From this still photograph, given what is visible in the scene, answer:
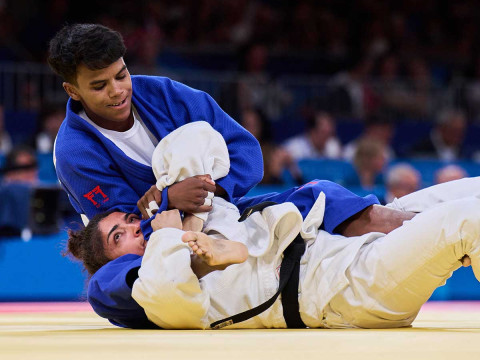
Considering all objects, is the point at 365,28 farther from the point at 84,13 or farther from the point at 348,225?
the point at 348,225

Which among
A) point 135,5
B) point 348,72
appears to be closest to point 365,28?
point 348,72

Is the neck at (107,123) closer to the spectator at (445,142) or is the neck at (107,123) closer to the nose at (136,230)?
the nose at (136,230)

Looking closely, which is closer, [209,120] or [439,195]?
[439,195]

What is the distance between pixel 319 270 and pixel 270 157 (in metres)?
3.64

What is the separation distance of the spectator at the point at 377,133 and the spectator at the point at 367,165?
26.5 inches

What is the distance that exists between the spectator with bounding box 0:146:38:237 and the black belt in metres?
3.05

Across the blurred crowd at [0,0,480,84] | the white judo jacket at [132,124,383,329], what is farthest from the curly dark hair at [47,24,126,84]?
the blurred crowd at [0,0,480,84]

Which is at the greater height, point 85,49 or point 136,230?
point 85,49

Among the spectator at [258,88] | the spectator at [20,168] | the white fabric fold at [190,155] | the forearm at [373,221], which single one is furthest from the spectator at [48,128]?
the forearm at [373,221]

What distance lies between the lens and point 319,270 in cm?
264

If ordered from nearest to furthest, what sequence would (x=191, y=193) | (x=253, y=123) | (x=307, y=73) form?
(x=191, y=193), (x=253, y=123), (x=307, y=73)

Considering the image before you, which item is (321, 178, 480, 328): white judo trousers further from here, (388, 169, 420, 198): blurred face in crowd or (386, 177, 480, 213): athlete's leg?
(388, 169, 420, 198): blurred face in crowd

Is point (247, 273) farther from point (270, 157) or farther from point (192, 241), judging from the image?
point (270, 157)

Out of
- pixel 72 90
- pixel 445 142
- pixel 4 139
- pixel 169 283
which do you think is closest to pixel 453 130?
pixel 445 142
